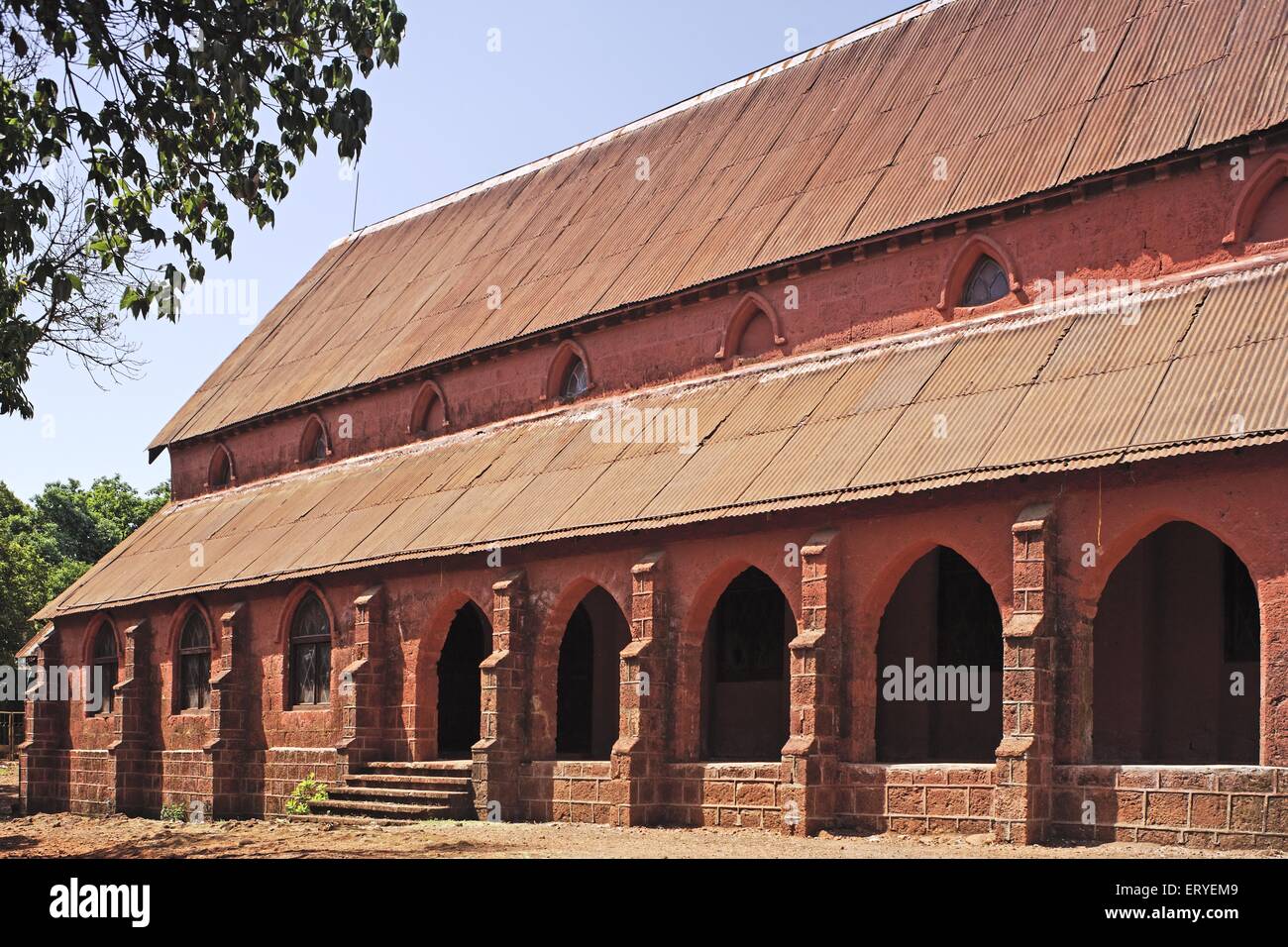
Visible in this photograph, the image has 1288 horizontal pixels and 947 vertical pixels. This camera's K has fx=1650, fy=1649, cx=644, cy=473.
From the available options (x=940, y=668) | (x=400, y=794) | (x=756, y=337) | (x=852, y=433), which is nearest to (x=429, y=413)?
(x=756, y=337)

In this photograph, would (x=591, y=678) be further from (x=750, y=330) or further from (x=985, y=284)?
(x=985, y=284)

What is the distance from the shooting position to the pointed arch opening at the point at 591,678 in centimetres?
2627

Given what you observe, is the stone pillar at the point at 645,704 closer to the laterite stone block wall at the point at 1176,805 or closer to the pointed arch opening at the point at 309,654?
the laterite stone block wall at the point at 1176,805

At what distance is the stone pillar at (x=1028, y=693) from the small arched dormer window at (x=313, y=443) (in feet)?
61.7

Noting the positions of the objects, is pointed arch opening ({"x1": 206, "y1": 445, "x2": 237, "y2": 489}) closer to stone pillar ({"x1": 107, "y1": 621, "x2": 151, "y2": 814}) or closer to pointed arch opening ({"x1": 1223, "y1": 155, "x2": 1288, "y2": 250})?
stone pillar ({"x1": 107, "y1": 621, "x2": 151, "y2": 814})

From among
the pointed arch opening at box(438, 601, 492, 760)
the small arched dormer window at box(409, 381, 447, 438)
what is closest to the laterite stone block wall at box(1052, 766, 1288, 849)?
the pointed arch opening at box(438, 601, 492, 760)

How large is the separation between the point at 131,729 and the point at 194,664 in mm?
2044

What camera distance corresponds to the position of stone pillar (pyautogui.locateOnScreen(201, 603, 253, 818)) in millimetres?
29297

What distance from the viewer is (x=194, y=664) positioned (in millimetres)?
31875

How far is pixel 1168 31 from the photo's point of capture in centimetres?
2164

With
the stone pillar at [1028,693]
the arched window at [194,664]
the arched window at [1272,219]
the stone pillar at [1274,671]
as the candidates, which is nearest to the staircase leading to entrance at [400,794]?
the arched window at [194,664]

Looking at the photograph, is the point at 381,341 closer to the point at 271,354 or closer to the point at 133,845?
the point at 271,354

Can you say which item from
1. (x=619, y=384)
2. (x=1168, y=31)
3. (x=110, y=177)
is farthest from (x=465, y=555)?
(x=1168, y=31)

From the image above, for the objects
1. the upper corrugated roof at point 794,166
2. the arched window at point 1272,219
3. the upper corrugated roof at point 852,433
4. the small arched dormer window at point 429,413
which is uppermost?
the upper corrugated roof at point 794,166
